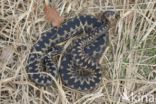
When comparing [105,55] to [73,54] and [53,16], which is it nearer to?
[73,54]

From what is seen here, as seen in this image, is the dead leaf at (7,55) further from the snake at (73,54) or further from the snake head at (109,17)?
the snake head at (109,17)

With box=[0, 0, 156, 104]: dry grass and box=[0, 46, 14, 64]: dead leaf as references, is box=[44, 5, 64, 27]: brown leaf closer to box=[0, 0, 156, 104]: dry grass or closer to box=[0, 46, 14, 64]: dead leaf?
box=[0, 0, 156, 104]: dry grass

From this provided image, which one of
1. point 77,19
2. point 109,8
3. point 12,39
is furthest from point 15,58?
point 109,8

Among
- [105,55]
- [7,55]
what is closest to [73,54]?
[105,55]

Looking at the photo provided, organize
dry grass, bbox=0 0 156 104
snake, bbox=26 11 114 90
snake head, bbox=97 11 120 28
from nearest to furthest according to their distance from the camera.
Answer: dry grass, bbox=0 0 156 104 < snake, bbox=26 11 114 90 < snake head, bbox=97 11 120 28

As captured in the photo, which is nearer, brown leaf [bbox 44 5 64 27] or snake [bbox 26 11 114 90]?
snake [bbox 26 11 114 90]

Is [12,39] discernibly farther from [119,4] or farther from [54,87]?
[119,4]

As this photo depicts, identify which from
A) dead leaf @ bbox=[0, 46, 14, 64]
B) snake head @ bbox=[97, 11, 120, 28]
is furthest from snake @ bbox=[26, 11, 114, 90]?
dead leaf @ bbox=[0, 46, 14, 64]
